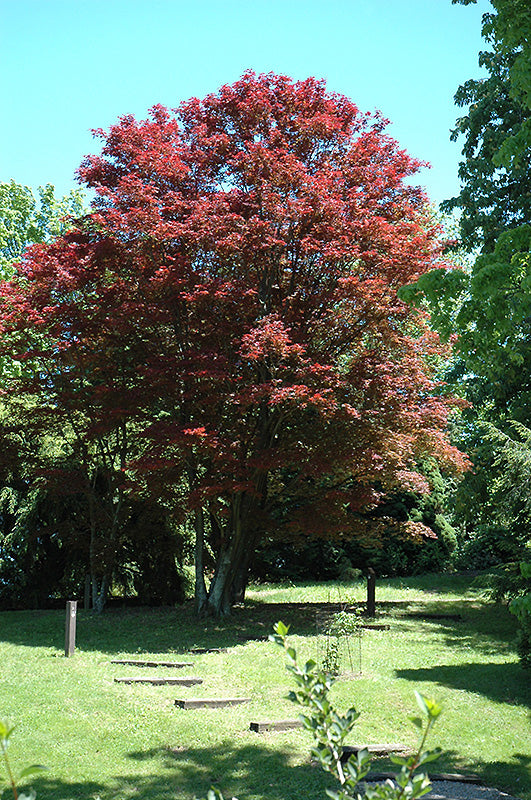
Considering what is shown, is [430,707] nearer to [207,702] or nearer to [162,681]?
[207,702]

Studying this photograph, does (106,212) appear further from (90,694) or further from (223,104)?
(90,694)

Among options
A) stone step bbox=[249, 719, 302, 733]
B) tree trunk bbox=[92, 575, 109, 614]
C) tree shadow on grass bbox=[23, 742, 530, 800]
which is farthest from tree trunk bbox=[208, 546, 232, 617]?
tree shadow on grass bbox=[23, 742, 530, 800]

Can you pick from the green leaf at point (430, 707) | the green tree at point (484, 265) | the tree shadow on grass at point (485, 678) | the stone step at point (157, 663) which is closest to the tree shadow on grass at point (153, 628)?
the stone step at point (157, 663)

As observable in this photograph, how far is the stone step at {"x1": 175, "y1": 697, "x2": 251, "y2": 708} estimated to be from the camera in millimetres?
7820

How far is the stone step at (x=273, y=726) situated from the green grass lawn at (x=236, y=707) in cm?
8

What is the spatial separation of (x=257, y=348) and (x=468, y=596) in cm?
930

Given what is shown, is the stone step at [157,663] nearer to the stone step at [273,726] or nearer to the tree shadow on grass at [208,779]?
the stone step at [273,726]

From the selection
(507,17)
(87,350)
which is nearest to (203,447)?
(87,350)

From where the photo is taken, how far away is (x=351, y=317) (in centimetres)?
1323

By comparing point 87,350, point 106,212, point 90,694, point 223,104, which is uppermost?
point 223,104

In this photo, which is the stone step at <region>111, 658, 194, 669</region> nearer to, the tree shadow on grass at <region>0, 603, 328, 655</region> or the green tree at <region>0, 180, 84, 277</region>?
the tree shadow on grass at <region>0, 603, 328, 655</region>

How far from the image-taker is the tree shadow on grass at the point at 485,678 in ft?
27.7

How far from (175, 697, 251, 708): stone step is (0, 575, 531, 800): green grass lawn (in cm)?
14

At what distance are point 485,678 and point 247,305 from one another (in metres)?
7.10
